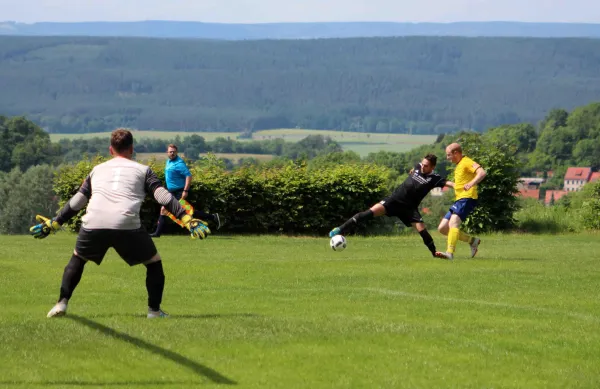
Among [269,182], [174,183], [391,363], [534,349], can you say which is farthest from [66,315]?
[269,182]

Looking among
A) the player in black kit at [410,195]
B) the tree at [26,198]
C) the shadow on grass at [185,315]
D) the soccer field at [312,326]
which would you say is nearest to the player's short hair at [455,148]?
the player in black kit at [410,195]

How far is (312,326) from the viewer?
37.3 ft

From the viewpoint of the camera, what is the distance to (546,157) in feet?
520

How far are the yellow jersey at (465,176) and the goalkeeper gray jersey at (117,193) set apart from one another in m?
8.64

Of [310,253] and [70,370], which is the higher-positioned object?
[70,370]

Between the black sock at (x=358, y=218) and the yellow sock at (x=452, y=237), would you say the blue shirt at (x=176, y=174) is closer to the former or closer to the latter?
the black sock at (x=358, y=218)

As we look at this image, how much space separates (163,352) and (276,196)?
18844 mm

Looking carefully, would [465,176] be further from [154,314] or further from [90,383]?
[90,383]

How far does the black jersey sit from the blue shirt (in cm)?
671

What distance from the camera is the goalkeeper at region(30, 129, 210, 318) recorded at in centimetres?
1098

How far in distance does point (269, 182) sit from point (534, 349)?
18984mm

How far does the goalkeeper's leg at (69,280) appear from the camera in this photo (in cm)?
1138

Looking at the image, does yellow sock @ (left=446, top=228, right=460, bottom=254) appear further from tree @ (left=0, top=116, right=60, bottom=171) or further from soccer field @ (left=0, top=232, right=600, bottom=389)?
tree @ (left=0, top=116, right=60, bottom=171)

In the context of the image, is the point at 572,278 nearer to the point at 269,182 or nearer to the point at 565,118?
the point at 269,182
